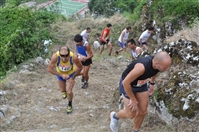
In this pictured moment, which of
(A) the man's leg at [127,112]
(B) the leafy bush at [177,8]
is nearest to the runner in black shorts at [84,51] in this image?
(A) the man's leg at [127,112]

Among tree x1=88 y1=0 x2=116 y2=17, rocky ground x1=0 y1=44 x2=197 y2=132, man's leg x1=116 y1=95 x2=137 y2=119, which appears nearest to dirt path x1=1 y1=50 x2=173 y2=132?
rocky ground x1=0 y1=44 x2=197 y2=132

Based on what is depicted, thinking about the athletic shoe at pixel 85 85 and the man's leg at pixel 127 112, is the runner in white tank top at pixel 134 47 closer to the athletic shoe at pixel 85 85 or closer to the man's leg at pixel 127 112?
the athletic shoe at pixel 85 85

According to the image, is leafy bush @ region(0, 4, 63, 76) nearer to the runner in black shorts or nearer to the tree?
the runner in black shorts

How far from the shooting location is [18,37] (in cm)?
1014

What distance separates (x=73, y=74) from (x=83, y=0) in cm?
5268

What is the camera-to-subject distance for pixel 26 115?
6227 millimetres

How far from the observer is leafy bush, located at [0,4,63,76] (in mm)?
9922

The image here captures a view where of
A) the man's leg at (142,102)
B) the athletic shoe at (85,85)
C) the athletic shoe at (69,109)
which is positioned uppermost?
the man's leg at (142,102)

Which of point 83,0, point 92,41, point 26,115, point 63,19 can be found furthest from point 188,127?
point 83,0

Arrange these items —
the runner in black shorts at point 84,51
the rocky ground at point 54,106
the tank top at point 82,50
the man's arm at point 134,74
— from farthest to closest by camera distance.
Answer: the tank top at point 82,50, the runner in black shorts at point 84,51, the rocky ground at point 54,106, the man's arm at point 134,74

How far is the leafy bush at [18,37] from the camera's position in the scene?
9.92 meters

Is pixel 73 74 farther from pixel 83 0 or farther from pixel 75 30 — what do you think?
pixel 83 0

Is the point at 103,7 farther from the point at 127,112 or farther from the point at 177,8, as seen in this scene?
the point at 127,112

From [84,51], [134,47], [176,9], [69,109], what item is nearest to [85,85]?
[84,51]
